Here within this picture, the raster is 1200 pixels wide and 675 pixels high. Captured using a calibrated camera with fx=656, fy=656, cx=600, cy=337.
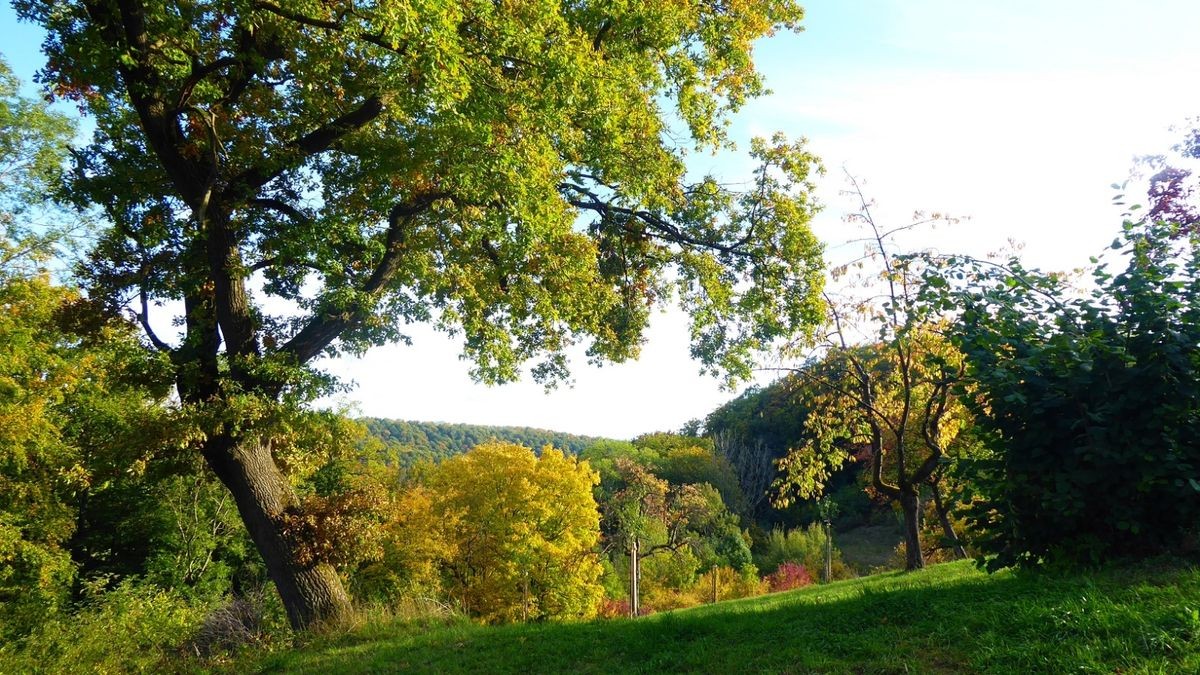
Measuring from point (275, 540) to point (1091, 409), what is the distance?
8.95m

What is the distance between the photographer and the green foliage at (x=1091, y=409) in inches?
196

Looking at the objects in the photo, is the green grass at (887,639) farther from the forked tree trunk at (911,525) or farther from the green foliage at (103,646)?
the forked tree trunk at (911,525)

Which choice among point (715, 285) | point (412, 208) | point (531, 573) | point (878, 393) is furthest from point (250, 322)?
point (531, 573)

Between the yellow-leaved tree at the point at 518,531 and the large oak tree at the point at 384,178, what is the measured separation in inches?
515

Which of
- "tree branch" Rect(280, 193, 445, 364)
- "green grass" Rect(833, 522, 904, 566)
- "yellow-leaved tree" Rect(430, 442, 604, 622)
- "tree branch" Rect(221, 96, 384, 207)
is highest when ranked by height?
"tree branch" Rect(221, 96, 384, 207)

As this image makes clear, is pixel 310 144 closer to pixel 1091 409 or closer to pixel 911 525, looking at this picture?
pixel 1091 409

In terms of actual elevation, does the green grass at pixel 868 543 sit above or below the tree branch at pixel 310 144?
below

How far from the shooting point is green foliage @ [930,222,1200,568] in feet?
16.3

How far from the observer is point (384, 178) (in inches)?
345

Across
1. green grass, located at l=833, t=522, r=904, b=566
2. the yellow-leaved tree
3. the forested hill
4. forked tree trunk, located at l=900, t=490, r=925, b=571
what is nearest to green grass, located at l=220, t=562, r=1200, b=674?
forked tree trunk, located at l=900, t=490, r=925, b=571

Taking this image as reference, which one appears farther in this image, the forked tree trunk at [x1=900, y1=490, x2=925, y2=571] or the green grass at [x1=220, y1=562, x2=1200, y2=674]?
the forked tree trunk at [x1=900, y1=490, x2=925, y2=571]

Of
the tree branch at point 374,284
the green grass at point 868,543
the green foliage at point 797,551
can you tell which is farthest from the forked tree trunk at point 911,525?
the green grass at point 868,543

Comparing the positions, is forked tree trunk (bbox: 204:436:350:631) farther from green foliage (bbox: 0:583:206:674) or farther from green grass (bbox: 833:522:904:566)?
green grass (bbox: 833:522:904:566)

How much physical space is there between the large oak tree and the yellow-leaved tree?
42.9 ft
